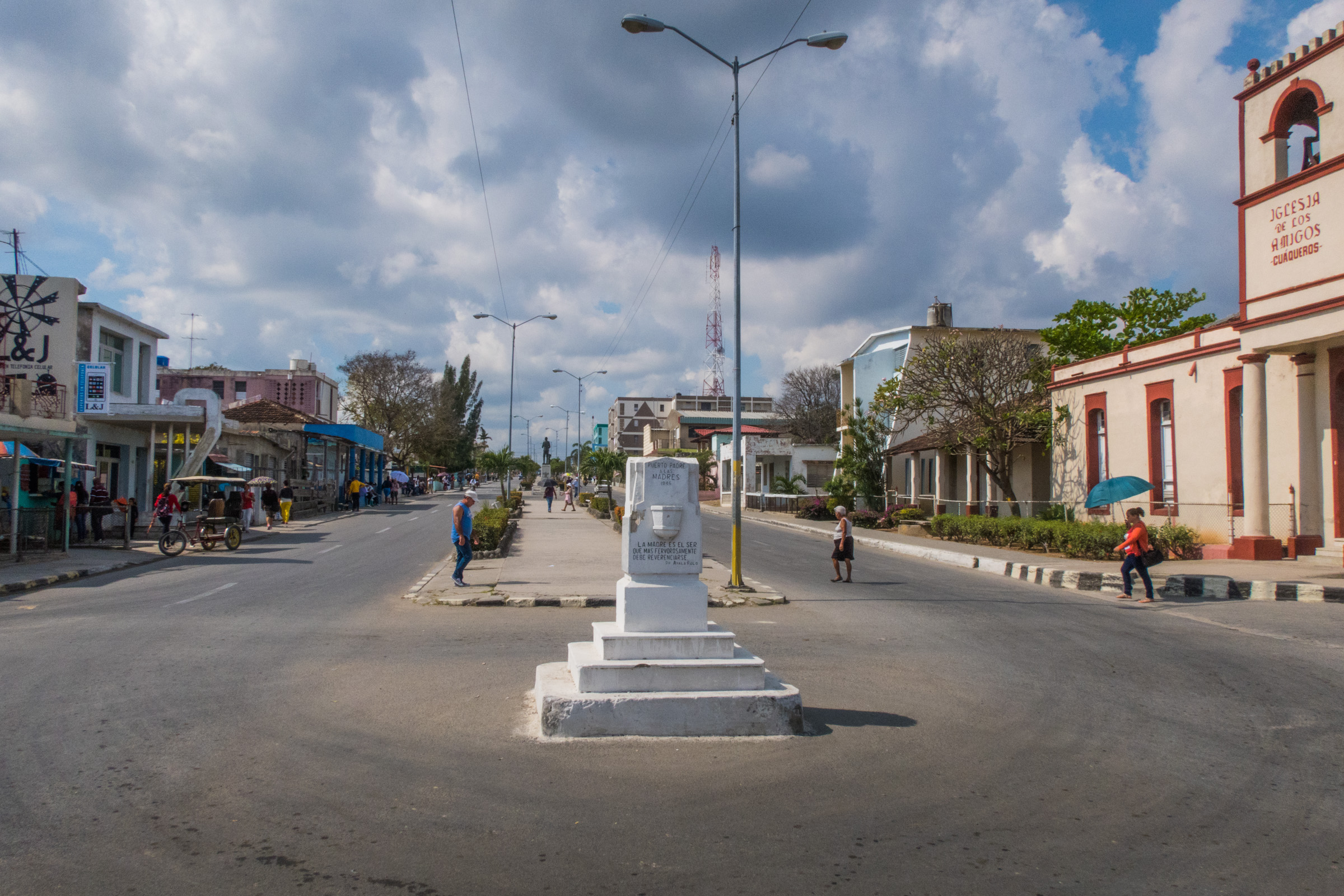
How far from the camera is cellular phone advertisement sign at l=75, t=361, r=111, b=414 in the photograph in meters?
25.8

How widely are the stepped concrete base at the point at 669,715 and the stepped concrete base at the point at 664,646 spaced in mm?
398

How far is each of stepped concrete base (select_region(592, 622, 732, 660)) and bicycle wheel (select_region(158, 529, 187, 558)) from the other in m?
18.5

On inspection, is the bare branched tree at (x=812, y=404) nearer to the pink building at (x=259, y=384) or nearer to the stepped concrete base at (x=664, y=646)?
the pink building at (x=259, y=384)

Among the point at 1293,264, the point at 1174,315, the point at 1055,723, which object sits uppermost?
the point at 1174,315

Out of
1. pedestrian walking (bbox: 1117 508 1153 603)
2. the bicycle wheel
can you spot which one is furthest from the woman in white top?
the bicycle wheel

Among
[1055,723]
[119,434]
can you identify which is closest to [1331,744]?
[1055,723]

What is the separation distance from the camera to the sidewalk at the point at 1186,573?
14.6m

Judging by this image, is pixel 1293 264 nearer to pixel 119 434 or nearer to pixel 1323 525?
pixel 1323 525

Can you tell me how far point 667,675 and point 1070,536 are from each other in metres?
16.9

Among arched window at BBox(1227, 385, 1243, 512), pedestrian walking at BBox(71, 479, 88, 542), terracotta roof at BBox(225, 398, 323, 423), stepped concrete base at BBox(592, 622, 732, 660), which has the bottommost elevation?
stepped concrete base at BBox(592, 622, 732, 660)

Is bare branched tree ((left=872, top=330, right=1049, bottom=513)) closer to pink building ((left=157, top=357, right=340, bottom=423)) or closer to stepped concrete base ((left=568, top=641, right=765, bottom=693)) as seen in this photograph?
stepped concrete base ((left=568, top=641, right=765, bottom=693))

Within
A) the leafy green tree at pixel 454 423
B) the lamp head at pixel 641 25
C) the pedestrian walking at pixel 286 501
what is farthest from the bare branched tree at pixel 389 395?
the lamp head at pixel 641 25

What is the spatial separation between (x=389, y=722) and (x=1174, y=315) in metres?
36.1

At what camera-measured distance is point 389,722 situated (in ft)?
21.7
